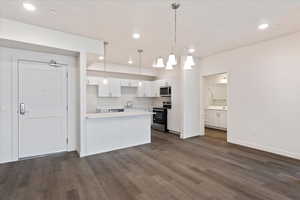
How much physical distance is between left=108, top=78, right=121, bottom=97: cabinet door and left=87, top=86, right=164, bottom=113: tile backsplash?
488mm

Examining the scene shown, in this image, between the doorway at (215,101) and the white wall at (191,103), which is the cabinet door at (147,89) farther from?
the doorway at (215,101)

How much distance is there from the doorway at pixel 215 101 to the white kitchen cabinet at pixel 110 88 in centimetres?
370

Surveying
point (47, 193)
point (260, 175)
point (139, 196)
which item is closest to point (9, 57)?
point (47, 193)

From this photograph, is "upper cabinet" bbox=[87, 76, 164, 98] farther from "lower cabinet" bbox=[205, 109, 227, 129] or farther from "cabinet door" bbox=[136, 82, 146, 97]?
"lower cabinet" bbox=[205, 109, 227, 129]

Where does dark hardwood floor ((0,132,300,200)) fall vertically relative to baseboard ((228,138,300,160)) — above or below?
below

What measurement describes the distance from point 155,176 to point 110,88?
14.3 ft

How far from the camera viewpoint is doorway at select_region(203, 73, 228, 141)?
21.0 feet

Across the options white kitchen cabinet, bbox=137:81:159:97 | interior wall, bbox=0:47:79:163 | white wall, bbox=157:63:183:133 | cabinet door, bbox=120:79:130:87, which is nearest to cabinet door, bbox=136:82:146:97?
white kitchen cabinet, bbox=137:81:159:97

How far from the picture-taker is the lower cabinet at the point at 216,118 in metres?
6.23

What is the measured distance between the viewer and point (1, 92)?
10.4ft

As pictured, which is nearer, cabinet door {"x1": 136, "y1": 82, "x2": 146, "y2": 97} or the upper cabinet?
the upper cabinet

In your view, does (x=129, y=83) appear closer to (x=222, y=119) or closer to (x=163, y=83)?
(x=163, y=83)

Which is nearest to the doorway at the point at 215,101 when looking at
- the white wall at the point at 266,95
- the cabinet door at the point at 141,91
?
the white wall at the point at 266,95

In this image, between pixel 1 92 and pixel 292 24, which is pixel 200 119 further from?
pixel 1 92
